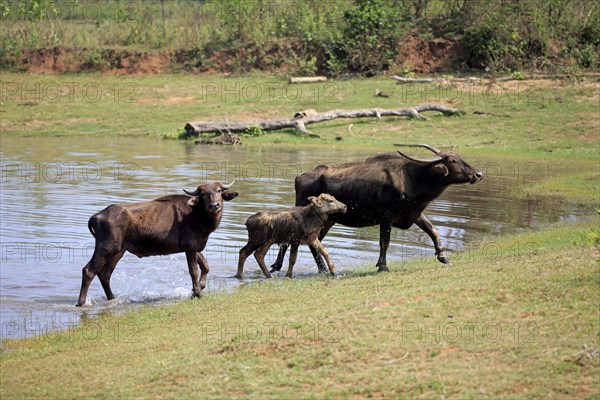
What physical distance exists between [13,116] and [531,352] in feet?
97.7

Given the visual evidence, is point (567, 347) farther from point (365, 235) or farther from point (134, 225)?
point (365, 235)

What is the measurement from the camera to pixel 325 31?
38844mm

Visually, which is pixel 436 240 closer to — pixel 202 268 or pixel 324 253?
pixel 324 253

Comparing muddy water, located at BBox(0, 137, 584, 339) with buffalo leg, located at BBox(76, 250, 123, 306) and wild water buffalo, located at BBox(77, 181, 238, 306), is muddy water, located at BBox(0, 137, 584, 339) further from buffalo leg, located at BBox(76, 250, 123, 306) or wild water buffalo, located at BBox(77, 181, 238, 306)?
wild water buffalo, located at BBox(77, 181, 238, 306)

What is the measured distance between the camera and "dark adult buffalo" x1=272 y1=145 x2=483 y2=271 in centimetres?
1270

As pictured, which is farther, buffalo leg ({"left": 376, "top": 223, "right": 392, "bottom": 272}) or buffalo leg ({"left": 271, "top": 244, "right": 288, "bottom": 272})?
buffalo leg ({"left": 271, "top": 244, "right": 288, "bottom": 272})

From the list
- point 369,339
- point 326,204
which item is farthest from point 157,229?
point 369,339

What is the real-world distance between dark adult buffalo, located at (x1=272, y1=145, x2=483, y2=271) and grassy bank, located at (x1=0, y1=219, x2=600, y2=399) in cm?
236

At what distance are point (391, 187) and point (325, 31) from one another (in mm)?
27017

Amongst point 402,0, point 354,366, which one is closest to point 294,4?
point 402,0

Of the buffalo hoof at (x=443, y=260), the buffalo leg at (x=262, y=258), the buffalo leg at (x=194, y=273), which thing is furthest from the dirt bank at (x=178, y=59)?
the buffalo leg at (x=194, y=273)

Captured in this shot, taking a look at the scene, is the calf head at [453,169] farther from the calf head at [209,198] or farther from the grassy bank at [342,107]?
the grassy bank at [342,107]

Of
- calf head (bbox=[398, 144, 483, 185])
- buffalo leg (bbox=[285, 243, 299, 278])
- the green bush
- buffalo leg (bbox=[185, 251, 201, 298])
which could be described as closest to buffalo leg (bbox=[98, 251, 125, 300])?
buffalo leg (bbox=[185, 251, 201, 298])

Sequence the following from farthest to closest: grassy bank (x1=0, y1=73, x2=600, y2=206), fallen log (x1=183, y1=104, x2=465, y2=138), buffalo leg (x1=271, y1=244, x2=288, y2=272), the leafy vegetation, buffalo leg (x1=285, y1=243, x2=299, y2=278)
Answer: the leafy vegetation → fallen log (x1=183, y1=104, x2=465, y2=138) → grassy bank (x1=0, y1=73, x2=600, y2=206) → buffalo leg (x1=271, y1=244, x2=288, y2=272) → buffalo leg (x1=285, y1=243, x2=299, y2=278)
